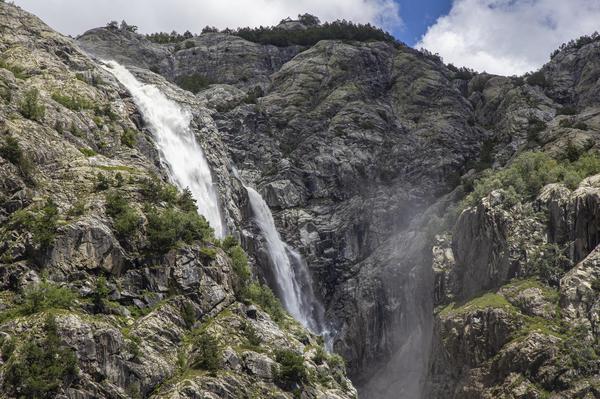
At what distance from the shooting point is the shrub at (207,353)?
51.0 metres

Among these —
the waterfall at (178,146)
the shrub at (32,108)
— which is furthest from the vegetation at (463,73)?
the shrub at (32,108)

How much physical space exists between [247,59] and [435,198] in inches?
2114

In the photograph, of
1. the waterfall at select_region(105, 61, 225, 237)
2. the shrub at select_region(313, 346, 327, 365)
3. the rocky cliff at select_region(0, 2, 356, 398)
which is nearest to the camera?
the rocky cliff at select_region(0, 2, 356, 398)

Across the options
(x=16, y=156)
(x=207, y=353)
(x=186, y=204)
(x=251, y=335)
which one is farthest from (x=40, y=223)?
(x=251, y=335)

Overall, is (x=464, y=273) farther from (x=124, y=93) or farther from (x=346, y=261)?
(x=124, y=93)

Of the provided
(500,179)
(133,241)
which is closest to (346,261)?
(500,179)

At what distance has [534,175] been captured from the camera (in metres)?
82.1

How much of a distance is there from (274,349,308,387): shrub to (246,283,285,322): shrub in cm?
888

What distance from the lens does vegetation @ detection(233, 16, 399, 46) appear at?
146 metres

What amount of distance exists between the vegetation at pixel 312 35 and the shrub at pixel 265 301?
280 ft

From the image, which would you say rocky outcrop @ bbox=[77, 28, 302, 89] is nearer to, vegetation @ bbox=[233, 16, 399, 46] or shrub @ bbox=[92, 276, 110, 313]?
vegetation @ bbox=[233, 16, 399, 46]

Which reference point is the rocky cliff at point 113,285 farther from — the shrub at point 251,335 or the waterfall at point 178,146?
the waterfall at point 178,146

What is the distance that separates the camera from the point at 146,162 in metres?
72.4

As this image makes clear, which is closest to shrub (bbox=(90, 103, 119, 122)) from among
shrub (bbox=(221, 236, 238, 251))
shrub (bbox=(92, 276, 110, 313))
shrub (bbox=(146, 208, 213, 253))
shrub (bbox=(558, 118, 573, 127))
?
shrub (bbox=(146, 208, 213, 253))
